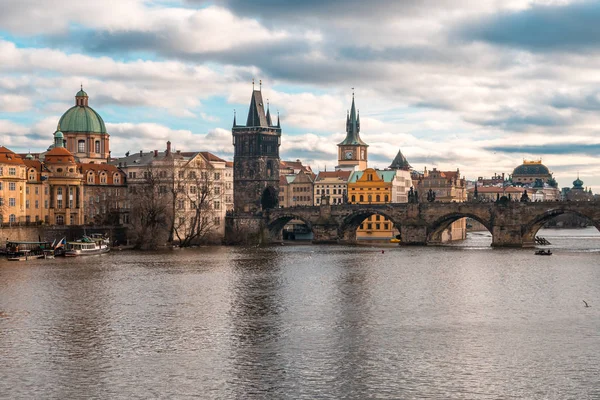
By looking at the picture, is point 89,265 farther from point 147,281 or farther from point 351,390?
point 351,390

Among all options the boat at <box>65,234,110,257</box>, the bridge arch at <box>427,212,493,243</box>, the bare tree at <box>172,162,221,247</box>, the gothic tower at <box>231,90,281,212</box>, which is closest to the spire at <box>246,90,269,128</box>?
the gothic tower at <box>231,90,281,212</box>

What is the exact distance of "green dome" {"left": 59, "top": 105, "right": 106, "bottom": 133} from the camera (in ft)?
507

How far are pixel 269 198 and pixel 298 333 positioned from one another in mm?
117120

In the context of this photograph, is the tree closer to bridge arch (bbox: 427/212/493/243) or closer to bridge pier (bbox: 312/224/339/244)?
bridge pier (bbox: 312/224/339/244)

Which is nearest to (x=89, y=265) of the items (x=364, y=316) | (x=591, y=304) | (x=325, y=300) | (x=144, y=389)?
(x=325, y=300)

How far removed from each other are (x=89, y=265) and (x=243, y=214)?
187 ft

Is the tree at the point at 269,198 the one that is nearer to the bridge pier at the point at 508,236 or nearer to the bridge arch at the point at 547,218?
the bridge pier at the point at 508,236

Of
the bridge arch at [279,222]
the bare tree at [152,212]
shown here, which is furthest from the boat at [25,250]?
the bridge arch at [279,222]

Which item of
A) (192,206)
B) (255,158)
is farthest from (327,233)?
(255,158)

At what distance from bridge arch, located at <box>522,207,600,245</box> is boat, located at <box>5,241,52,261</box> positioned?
5954cm

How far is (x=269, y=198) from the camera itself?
166 metres

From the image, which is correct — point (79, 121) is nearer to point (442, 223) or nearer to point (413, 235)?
point (413, 235)

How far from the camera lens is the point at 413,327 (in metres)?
51.0

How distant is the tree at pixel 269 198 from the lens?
542 feet
